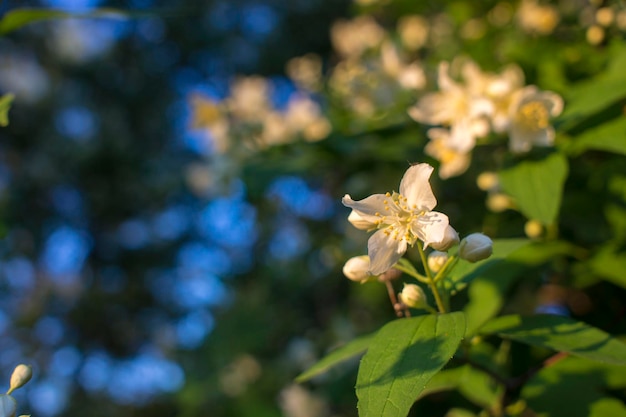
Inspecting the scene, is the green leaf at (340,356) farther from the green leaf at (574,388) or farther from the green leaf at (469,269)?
the green leaf at (574,388)

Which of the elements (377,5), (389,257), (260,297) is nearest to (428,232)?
(389,257)

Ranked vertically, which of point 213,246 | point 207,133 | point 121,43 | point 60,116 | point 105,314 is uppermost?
point 207,133

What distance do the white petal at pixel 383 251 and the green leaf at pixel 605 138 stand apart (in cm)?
71

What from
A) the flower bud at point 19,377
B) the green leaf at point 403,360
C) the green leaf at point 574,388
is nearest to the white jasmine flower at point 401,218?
the green leaf at point 403,360

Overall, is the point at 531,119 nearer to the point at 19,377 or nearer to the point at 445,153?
the point at 445,153

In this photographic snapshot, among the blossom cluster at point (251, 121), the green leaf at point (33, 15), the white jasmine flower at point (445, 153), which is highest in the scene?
the green leaf at point (33, 15)

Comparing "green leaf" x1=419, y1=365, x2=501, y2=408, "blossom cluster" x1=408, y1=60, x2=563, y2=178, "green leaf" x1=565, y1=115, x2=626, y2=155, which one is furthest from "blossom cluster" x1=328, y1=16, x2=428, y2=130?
"green leaf" x1=419, y1=365, x2=501, y2=408

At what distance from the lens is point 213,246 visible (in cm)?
630

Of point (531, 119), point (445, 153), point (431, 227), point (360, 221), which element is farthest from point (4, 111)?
point (531, 119)

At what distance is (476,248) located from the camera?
1.00m

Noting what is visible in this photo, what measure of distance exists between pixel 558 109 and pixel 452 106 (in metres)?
0.30

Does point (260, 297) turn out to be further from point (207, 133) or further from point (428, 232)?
point (428, 232)

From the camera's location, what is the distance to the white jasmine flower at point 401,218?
3.27 feet

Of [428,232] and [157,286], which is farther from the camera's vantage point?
[157,286]
